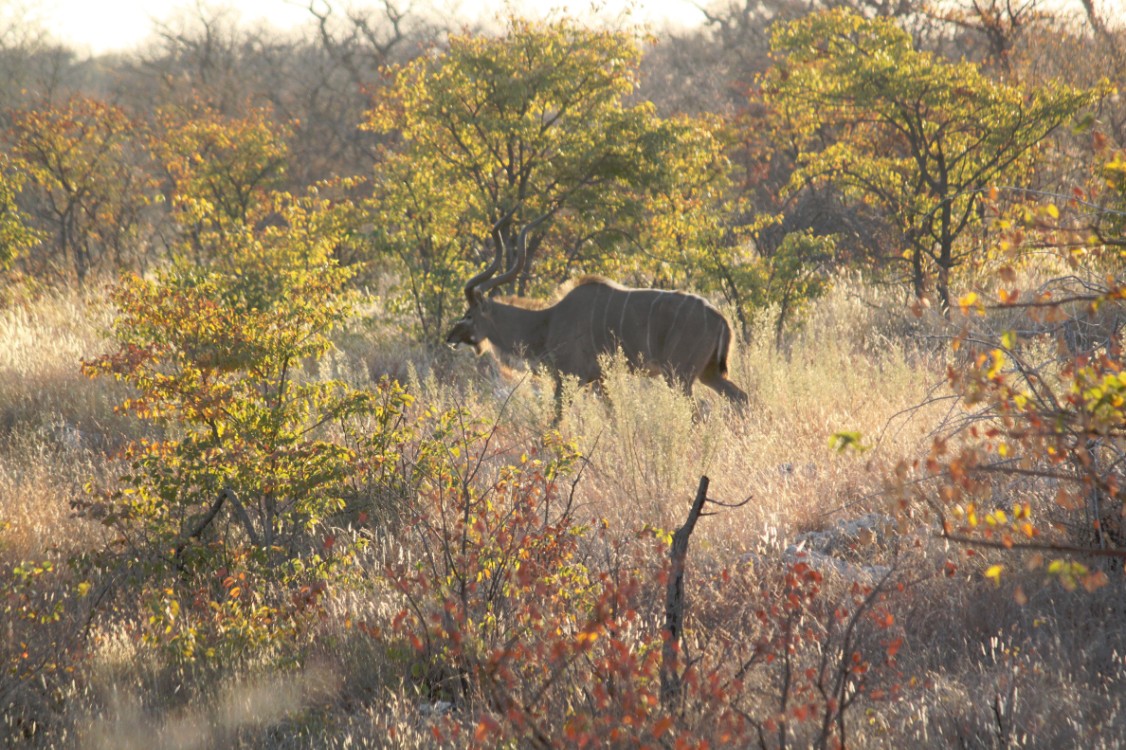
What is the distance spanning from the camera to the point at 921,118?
1170cm

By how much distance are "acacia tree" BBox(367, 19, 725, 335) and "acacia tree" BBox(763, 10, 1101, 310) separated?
1.51 metres

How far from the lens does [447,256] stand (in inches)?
464

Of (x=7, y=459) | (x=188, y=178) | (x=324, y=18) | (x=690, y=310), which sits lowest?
(x=7, y=459)

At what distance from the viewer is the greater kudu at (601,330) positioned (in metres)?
8.37

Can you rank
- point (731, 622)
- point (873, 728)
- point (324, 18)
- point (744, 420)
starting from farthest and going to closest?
point (324, 18) < point (744, 420) < point (731, 622) < point (873, 728)

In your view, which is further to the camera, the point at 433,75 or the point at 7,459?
the point at 433,75

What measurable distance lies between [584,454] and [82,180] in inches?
505

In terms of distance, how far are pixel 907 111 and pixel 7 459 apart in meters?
9.64

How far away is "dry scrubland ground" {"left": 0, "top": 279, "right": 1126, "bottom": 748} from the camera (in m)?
3.59

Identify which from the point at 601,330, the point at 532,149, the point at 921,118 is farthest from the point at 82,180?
the point at 921,118

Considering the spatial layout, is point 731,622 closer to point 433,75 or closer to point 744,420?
point 744,420

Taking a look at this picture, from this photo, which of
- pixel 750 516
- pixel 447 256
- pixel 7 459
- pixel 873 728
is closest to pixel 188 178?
pixel 447 256

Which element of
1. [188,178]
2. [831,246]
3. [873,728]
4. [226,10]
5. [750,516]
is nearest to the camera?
[873,728]

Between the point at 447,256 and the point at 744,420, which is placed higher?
the point at 447,256
